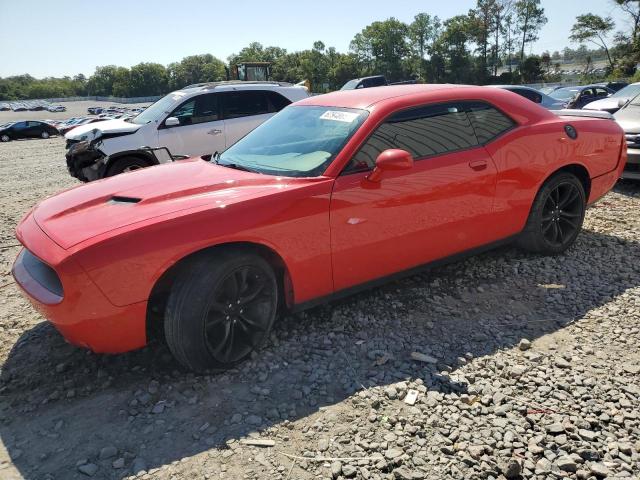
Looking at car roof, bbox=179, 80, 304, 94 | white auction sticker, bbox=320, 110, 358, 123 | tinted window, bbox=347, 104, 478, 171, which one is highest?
car roof, bbox=179, 80, 304, 94

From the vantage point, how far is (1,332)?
337 cm

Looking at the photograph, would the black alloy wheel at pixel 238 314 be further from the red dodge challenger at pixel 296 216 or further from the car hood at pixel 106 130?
the car hood at pixel 106 130

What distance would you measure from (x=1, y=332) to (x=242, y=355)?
1.85m

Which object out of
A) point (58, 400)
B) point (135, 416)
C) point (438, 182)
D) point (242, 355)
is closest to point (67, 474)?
point (135, 416)

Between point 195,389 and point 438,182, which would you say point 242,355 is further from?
point 438,182

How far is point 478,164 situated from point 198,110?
5.45m

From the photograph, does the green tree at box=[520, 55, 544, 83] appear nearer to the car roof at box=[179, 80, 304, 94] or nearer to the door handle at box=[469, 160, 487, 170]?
the car roof at box=[179, 80, 304, 94]

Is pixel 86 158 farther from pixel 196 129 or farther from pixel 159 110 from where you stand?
pixel 196 129

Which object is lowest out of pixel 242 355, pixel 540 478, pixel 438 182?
pixel 540 478

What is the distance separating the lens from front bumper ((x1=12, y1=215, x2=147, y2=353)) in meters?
2.38

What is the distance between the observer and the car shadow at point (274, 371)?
2.32 metres

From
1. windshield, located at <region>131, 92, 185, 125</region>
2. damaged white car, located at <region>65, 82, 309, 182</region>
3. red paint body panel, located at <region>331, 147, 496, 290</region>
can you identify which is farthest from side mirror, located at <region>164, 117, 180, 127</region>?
red paint body panel, located at <region>331, 147, 496, 290</region>

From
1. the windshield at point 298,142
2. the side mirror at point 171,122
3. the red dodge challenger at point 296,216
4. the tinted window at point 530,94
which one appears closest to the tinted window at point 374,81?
the tinted window at point 530,94

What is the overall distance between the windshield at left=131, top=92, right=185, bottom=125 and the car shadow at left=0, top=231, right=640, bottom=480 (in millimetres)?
4978
